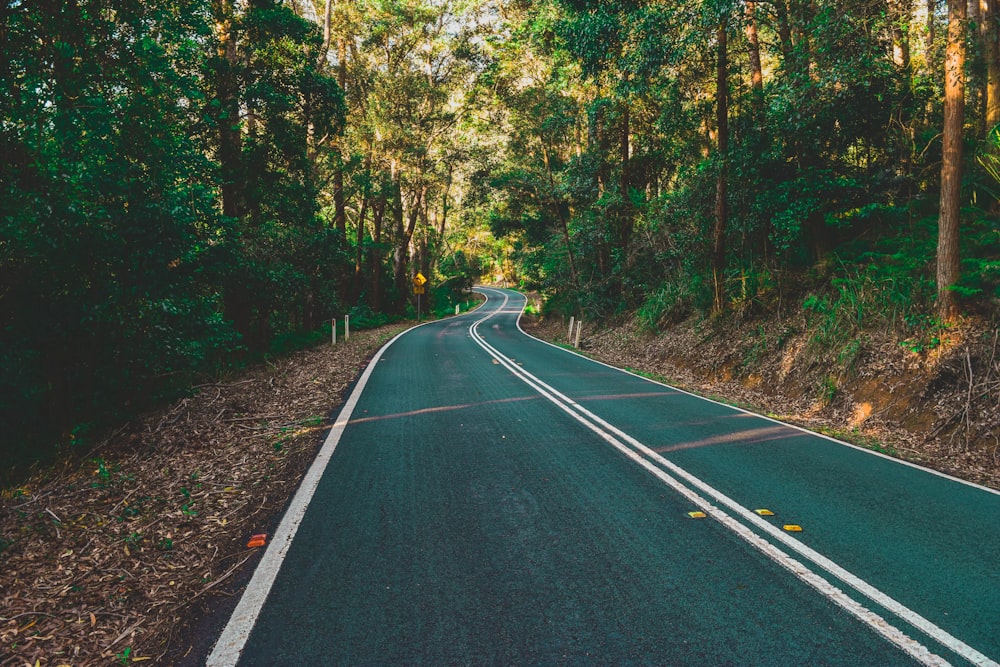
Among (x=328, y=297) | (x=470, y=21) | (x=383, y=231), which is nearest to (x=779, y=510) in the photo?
(x=328, y=297)

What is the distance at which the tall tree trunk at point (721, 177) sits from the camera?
1223cm

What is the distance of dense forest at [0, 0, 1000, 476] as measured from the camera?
573 cm

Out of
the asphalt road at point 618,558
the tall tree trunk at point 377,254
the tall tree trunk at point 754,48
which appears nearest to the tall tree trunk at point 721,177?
the tall tree trunk at point 754,48

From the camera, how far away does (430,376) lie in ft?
35.8

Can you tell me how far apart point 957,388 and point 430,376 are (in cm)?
A: 850

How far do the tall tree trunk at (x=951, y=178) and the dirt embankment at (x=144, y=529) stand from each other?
8.99 metres

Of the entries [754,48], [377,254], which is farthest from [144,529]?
[377,254]

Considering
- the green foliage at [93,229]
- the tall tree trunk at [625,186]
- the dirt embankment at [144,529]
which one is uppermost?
the tall tree trunk at [625,186]

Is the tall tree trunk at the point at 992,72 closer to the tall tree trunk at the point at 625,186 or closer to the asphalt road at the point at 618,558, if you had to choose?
the asphalt road at the point at 618,558

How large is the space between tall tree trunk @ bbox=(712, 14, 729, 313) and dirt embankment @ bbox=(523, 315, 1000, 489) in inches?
50.5

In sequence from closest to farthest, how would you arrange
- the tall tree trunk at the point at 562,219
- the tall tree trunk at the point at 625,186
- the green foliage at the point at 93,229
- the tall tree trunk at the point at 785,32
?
1. the green foliage at the point at 93,229
2. the tall tree trunk at the point at 785,32
3. the tall tree trunk at the point at 625,186
4. the tall tree trunk at the point at 562,219

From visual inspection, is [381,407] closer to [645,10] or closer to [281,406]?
[281,406]

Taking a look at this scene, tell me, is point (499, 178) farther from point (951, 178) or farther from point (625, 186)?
point (951, 178)

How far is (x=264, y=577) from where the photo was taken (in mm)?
3252
